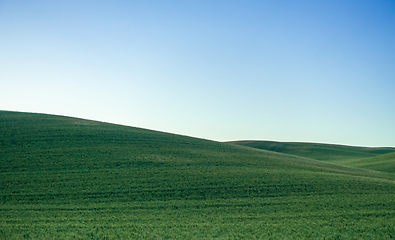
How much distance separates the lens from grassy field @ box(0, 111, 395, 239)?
14594 mm

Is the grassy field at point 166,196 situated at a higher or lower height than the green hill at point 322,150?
lower

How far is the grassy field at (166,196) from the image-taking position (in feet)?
47.9

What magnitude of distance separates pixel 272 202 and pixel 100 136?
77.2 feet

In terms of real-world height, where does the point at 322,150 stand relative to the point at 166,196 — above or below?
above

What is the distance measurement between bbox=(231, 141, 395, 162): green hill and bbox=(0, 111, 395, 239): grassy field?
157 feet

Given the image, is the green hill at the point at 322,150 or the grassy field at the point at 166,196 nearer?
the grassy field at the point at 166,196

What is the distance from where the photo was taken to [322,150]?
79438mm

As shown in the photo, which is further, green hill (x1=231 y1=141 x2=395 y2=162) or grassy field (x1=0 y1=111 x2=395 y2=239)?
green hill (x1=231 y1=141 x2=395 y2=162)

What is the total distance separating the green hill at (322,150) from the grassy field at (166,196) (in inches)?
1889

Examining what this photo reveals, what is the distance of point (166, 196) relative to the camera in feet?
65.7

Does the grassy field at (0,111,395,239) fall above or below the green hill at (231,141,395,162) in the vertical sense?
below

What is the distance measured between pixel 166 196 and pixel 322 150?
69.7 meters

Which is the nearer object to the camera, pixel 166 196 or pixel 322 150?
pixel 166 196

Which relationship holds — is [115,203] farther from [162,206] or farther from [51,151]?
[51,151]
